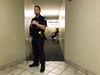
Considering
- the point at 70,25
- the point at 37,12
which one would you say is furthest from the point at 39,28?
the point at 70,25

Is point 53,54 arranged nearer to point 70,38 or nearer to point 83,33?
point 70,38

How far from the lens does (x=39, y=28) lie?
1.76 m

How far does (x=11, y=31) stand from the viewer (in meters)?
2.04

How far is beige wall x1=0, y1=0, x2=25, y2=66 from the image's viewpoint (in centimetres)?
182

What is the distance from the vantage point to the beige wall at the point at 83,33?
144 centimetres

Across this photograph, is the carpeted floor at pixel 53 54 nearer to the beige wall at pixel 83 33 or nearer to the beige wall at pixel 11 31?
the beige wall at pixel 83 33

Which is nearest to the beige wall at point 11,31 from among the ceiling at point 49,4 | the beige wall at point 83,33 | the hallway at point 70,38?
the hallway at point 70,38

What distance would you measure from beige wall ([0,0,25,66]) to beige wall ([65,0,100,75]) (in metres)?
1.42

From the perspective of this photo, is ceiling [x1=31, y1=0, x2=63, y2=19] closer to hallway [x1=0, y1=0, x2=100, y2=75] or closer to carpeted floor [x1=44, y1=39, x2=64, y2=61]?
hallway [x1=0, y1=0, x2=100, y2=75]

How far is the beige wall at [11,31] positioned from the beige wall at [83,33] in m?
1.42

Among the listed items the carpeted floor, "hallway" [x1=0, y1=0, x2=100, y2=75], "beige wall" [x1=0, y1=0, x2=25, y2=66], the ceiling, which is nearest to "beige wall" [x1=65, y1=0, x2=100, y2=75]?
"hallway" [x1=0, y1=0, x2=100, y2=75]

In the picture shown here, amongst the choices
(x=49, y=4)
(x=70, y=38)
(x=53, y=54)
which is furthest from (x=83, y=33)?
(x=49, y=4)

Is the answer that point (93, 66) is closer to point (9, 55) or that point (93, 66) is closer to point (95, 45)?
point (95, 45)

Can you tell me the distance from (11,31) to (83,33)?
184cm
